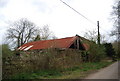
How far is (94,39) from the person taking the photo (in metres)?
19.8

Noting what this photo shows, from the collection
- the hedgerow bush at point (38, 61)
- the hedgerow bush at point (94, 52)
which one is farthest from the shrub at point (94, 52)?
the hedgerow bush at point (38, 61)

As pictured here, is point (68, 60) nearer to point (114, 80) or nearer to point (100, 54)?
point (114, 80)

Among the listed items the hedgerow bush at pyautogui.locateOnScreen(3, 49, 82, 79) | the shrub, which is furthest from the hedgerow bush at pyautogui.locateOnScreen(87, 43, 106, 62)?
the hedgerow bush at pyautogui.locateOnScreen(3, 49, 82, 79)

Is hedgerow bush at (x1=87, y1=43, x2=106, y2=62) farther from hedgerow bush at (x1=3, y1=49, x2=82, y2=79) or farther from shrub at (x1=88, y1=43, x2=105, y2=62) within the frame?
hedgerow bush at (x1=3, y1=49, x2=82, y2=79)

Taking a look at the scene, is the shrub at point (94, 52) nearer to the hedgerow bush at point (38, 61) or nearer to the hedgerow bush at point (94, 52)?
the hedgerow bush at point (94, 52)

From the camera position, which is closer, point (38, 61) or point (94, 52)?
point (38, 61)

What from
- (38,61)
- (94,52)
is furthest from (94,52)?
(38,61)

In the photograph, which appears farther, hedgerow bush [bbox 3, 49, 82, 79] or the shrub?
the shrub

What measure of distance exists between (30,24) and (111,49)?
24.4 meters

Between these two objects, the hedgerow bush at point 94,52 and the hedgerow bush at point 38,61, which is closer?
the hedgerow bush at point 38,61

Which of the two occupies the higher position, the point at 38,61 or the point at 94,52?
the point at 94,52

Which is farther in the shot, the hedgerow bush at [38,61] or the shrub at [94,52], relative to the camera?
the shrub at [94,52]

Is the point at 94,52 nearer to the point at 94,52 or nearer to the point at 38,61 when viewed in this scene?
the point at 94,52

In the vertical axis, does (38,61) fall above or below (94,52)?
below
